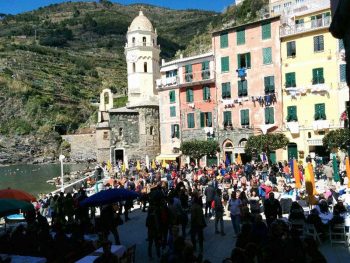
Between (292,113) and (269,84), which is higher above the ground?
(269,84)

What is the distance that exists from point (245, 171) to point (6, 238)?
699 inches

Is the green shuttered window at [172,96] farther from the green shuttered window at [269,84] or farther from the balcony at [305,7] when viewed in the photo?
the balcony at [305,7]

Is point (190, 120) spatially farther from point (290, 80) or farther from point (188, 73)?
point (290, 80)

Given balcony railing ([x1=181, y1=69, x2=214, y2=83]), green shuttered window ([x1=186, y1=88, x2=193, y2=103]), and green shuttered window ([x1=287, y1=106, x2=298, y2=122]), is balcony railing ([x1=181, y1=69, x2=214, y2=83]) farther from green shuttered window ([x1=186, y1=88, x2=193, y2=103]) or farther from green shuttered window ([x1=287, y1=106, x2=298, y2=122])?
green shuttered window ([x1=287, y1=106, x2=298, y2=122])

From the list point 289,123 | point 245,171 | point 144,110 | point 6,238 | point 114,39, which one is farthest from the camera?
point 114,39

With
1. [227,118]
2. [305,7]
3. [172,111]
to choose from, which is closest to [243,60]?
[227,118]

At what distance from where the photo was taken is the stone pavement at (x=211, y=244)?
37.6ft

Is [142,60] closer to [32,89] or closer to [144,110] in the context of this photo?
[144,110]

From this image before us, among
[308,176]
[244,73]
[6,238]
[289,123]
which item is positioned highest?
[244,73]

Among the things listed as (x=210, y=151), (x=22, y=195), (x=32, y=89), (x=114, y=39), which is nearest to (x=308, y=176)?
(x=22, y=195)

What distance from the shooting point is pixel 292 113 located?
33656 millimetres

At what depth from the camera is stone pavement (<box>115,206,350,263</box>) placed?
11469 millimetres

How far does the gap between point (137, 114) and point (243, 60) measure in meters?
17.2

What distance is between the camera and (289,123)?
33.6 m
